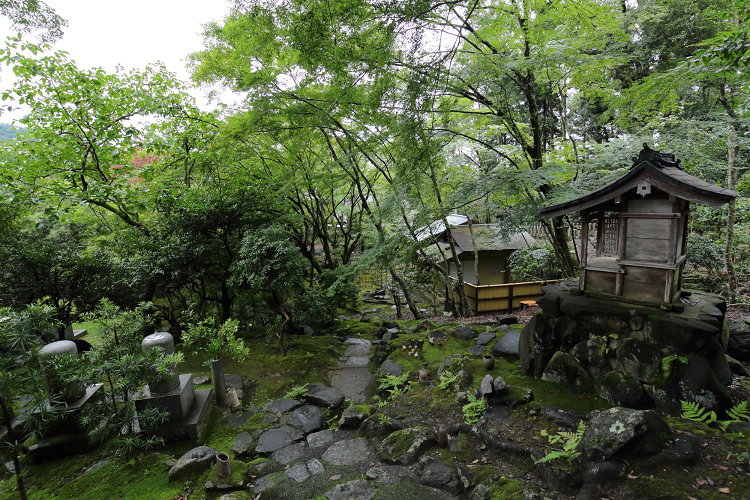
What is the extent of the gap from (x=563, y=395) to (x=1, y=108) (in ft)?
35.5

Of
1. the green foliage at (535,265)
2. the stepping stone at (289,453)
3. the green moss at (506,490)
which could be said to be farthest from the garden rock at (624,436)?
the green foliage at (535,265)

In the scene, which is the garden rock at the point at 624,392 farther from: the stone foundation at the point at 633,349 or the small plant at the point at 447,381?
the small plant at the point at 447,381

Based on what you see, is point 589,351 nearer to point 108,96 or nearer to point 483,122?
point 483,122

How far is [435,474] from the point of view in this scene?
3693mm

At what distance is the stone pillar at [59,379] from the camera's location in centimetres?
362

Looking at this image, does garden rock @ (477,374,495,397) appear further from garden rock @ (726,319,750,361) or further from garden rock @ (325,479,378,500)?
garden rock @ (726,319,750,361)

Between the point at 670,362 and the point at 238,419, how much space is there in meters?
6.38

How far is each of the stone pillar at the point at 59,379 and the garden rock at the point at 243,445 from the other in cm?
218

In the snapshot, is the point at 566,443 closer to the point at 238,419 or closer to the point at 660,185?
the point at 660,185

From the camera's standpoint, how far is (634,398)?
4.44 m

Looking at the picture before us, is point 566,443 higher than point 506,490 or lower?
higher

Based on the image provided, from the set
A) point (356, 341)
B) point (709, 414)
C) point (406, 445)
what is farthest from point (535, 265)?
point (406, 445)

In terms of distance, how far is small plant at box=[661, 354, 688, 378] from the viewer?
165 inches

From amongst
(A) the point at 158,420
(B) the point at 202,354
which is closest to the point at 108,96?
(B) the point at 202,354
